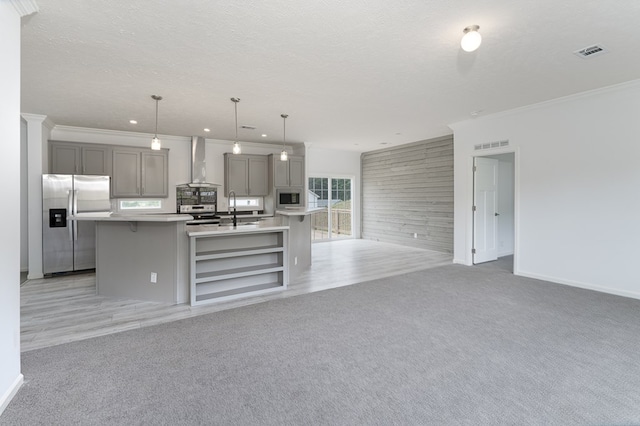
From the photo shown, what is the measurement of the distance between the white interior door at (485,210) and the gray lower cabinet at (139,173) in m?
6.40

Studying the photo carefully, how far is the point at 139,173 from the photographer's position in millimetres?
6387

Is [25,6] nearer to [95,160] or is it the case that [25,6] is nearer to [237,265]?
[237,265]

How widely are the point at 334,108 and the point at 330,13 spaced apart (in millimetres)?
2536

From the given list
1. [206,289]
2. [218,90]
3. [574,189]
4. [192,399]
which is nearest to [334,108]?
[218,90]

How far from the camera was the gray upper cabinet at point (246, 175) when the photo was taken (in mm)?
7332

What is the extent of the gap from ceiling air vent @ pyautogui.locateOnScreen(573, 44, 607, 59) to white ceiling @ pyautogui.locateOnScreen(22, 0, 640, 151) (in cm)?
5

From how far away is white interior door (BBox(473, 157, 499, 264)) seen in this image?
5.92m

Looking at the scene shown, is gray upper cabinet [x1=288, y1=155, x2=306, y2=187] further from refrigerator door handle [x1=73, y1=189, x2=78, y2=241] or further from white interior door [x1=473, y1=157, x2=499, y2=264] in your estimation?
refrigerator door handle [x1=73, y1=189, x2=78, y2=241]

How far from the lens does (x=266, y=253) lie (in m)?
4.50

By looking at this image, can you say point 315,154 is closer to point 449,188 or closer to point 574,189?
point 449,188

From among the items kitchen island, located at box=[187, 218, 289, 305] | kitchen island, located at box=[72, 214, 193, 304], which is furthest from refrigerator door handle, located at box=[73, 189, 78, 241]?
kitchen island, located at box=[187, 218, 289, 305]

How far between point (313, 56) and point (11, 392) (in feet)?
11.7

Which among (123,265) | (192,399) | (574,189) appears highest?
(574,189)

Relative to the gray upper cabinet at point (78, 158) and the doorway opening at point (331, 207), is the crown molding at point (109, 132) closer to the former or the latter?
the gray upper cabinet at point (78, 158)
